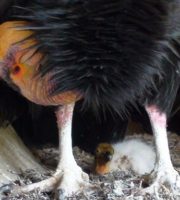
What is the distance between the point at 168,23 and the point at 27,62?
0.98ft

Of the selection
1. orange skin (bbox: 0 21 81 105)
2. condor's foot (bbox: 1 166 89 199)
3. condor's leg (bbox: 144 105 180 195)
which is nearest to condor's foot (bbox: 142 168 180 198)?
condor's leg (bbox: 144 105 180 195)

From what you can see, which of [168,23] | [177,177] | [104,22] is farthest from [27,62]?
[177,177]

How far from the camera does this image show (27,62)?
1412 millimetres

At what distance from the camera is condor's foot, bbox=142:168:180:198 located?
4.82 ft

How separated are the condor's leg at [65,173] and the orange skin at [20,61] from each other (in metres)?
0.17

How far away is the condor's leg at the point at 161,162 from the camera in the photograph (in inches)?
58.9

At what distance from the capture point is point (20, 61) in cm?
141

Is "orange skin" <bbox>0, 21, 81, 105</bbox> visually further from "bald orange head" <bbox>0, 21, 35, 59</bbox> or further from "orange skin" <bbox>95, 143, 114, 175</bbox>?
"orange skin" <bbox>95, 143, 114, 175</bbox>

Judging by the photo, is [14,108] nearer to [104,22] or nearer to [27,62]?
[27,62]

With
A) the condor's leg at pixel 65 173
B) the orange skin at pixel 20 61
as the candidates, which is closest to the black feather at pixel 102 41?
the orange skin at pixel 20 61

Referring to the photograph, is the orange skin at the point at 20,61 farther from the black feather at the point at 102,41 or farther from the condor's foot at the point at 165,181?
the condor's foot at the point at 165,181

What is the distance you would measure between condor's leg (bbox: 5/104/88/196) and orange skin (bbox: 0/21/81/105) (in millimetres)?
169

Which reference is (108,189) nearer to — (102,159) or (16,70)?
(16,70)

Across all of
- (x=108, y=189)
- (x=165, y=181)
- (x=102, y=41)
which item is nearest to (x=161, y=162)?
(x=165, y=181)
